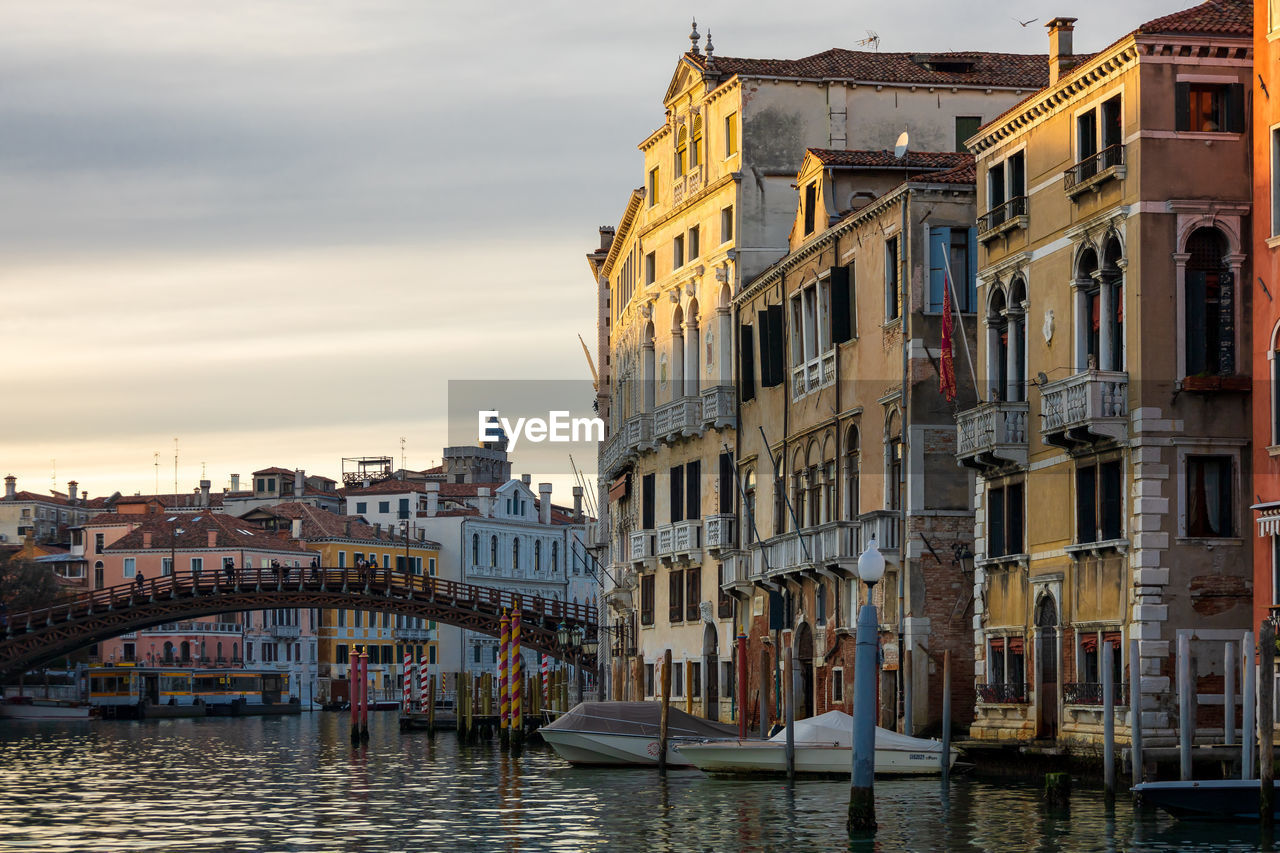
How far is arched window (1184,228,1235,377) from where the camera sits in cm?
2383

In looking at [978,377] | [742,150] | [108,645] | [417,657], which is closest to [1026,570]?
[978,377]

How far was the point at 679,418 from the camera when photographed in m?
42.0

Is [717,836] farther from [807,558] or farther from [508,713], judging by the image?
[508,713]

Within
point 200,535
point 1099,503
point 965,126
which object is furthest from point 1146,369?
point 200,535

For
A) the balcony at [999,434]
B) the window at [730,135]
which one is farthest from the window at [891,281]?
the window at [730,135]

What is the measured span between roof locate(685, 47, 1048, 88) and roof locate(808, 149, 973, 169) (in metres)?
3.96

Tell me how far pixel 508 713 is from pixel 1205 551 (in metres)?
24.5

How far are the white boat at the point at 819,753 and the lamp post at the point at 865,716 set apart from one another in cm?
663

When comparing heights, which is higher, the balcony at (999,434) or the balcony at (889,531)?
the balcony at (999,434)

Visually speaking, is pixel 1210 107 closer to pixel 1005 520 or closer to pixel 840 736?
pixel 1005 520

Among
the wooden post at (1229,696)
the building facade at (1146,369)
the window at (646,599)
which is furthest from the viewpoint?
the window at (646,599)

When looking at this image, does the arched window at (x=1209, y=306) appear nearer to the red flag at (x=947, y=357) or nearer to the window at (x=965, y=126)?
the red flag at (x=947, y=357)

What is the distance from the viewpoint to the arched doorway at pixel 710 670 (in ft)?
135

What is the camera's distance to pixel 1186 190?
944 inches
